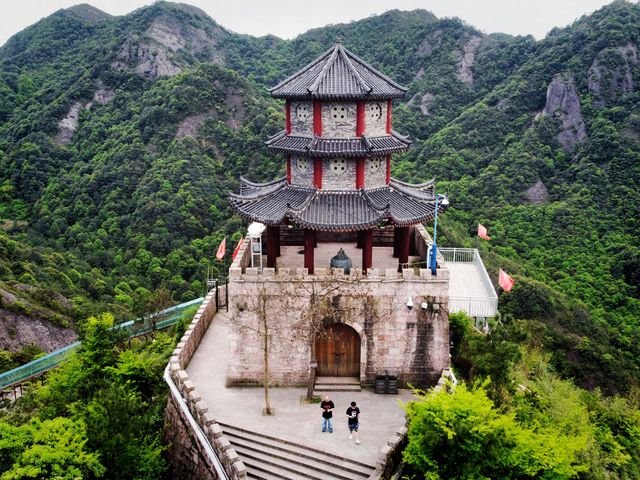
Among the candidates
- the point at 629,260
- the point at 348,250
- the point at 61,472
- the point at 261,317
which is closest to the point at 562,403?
the point at 348,250

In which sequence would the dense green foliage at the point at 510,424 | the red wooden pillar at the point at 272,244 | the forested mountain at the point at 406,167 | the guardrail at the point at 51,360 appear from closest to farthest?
the dense green foliage at the point at 510,424 → the red wooden pillar at the point at 272,244 → the guardrail at the point at 51,360 → the forested mountain at the point at 406,167

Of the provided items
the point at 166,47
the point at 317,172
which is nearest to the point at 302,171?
the point at 317,172

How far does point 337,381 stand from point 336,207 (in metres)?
6.32

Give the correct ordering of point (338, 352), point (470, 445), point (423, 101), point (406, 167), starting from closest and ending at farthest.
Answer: point (470, 445)
point (338, 352)
point (406, 167)
point (423, 101)

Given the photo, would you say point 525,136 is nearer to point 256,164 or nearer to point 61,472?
point 256,164

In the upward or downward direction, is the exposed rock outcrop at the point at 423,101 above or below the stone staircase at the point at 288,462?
above

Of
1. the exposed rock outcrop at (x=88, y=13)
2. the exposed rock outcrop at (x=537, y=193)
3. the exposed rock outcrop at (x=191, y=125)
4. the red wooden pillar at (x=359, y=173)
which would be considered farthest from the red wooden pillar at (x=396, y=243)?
the exposed rock outcrop at (x=88, y=13)

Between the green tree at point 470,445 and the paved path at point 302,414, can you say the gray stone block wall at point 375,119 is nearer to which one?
the paved path at point 302,414

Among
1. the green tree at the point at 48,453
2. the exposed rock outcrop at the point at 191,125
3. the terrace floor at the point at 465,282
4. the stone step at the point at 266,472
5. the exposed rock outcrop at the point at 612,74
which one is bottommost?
the stone step at the point at 266,472

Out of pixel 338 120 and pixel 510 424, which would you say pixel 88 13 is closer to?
pixel 338 120

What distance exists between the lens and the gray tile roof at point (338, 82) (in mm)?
21406

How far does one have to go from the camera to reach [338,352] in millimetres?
22062

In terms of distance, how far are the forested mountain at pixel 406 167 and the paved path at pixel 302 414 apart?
20609 millimetres

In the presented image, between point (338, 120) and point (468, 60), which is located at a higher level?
point (468, 60)
